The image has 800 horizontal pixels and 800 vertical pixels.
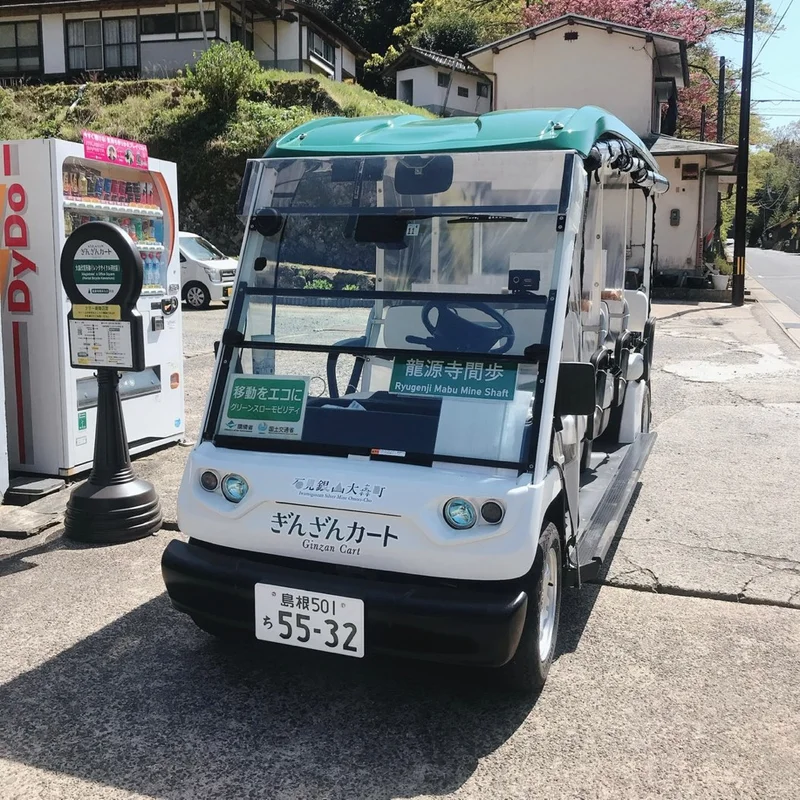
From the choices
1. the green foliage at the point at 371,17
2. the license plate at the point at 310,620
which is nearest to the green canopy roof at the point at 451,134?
the license plate at the point at 310,620

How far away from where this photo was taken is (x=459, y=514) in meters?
3.09

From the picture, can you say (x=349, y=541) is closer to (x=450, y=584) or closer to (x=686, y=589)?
(x=450, y=584)

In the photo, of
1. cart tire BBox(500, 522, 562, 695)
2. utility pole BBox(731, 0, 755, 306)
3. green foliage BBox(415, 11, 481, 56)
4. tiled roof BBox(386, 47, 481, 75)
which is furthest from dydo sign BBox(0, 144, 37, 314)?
green foliage BBox(415, 11, 481, 56)

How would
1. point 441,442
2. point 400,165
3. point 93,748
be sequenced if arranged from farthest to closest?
1. point 400,165
2. point 441,442
3. point 93,748

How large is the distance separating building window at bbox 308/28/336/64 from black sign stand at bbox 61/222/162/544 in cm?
3257

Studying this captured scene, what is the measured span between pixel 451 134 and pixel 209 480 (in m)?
1.77

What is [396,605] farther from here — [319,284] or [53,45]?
[53,45]

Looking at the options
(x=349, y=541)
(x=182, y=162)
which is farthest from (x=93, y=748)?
(x=182, y=162)

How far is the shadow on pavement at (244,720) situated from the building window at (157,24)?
102ft

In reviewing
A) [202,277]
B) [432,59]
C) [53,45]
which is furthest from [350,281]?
[432,59]

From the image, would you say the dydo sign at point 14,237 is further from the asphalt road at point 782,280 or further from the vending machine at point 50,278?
the asphalt road at point 782,280

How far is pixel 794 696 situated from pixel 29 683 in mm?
3084

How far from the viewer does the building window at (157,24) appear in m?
30.4

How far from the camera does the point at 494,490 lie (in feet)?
10.0
